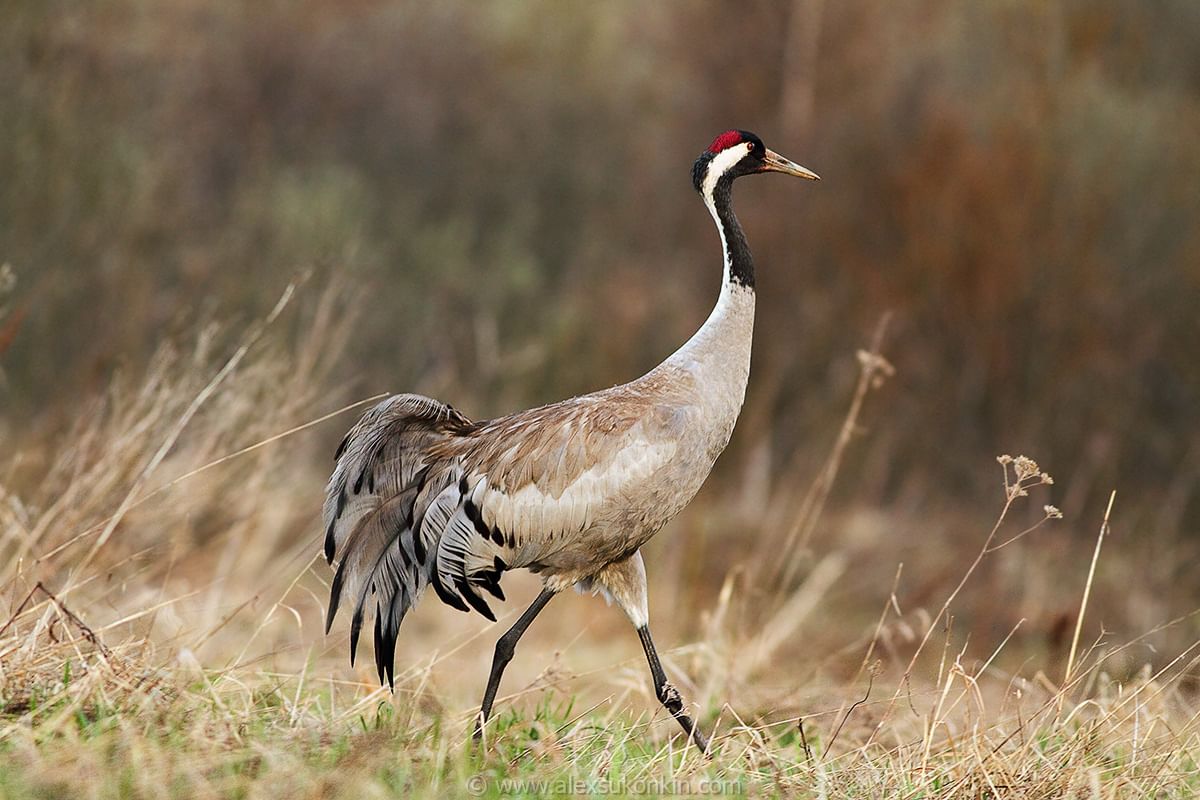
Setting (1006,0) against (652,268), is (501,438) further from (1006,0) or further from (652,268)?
(652,268)

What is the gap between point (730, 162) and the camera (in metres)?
4.50

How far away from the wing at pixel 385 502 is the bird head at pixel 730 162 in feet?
3.46

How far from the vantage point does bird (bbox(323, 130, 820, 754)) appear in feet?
13.2

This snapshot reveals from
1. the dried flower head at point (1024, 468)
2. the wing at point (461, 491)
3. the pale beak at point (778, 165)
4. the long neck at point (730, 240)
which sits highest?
the pale beak at point (778, 165)

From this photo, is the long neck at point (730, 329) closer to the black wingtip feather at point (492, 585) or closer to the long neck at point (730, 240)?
the long neck at point (730, 240)

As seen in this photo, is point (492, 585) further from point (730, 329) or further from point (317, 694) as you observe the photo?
point (730, 329)

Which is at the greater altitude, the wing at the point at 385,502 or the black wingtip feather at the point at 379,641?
the wing at the point at 385,502

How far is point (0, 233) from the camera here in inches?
333

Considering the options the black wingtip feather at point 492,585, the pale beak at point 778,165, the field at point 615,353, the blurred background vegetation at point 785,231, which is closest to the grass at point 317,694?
the field at point 615,353

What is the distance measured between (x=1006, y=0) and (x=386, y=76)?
752 centimetres

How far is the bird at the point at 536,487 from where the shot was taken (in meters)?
4.02

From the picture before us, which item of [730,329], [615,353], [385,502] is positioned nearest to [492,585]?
[385,502]

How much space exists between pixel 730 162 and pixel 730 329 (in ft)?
1.95

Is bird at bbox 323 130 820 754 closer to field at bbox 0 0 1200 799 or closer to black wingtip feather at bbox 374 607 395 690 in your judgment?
black wingtip feather at bbox 374 607 395 690
